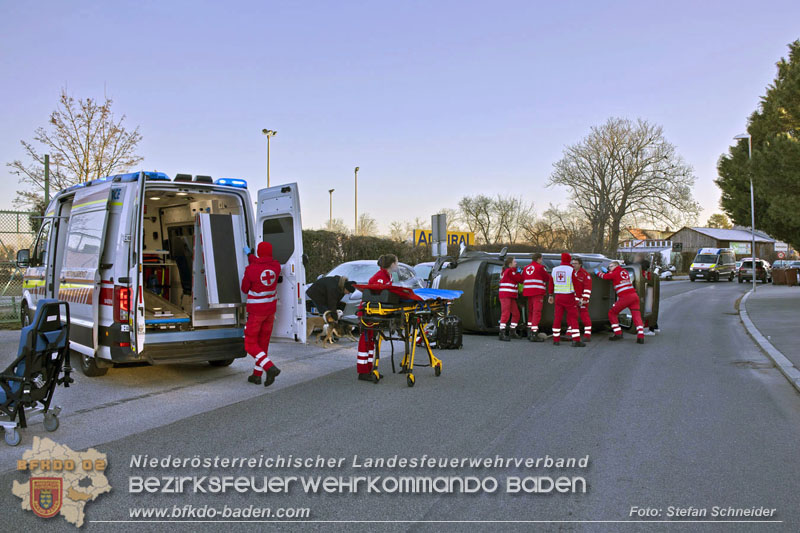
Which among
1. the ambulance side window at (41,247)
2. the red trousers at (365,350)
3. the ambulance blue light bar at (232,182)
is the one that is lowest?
the red trousers at (365,350)

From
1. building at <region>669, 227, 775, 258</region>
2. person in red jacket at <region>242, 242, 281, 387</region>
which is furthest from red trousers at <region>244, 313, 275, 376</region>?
→ building at <region>669, 227, 775, 258</region>

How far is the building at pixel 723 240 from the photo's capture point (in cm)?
8425

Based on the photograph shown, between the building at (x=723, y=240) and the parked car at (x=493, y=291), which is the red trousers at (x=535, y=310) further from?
the building at (x=723, y=240)

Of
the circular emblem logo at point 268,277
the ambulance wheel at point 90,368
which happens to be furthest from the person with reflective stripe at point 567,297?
the ambulance wheel at point 90,368

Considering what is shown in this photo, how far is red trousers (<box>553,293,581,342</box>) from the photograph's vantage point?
11.9 metres

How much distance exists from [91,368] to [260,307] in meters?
2.58

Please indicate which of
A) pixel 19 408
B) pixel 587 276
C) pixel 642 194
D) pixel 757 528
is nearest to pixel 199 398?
pixel 19 408

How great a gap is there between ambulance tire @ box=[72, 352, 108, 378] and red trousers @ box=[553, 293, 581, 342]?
7.95 metres

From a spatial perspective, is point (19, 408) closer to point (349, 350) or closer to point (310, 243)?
point (349, 350)

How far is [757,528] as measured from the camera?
380 centimetres

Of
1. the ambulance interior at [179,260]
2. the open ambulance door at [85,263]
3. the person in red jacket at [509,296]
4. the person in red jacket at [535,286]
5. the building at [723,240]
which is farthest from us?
the building at [723,240]

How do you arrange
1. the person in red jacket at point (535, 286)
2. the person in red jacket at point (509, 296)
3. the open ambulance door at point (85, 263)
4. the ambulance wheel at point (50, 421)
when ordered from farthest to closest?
1. the person in red jacket at point (509, 296)
2. the person in red jacket at point (535, 286)
3. the open ambulance door at point (85, 263)
4. the ambulance wheel at point (50, 421)

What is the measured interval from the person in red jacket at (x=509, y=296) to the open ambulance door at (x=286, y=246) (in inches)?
213

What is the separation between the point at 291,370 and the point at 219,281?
187 cm
